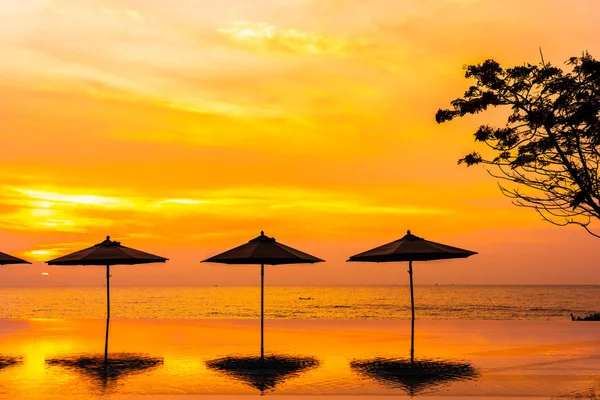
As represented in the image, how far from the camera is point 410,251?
683 inches

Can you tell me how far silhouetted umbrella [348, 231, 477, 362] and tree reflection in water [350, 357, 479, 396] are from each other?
132 inches

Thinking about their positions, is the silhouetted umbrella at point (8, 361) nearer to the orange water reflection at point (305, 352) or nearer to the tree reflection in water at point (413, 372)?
the orange water reflection at point (305, 352)

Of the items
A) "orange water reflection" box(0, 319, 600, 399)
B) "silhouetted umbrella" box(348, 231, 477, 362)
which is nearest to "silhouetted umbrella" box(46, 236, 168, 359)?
"orange water reflection" box(0, 319, 600, 399)

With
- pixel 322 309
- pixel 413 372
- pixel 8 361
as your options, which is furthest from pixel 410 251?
pixel 322 309

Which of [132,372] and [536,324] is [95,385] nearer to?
[132,372]

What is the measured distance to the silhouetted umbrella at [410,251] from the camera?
17391 mm

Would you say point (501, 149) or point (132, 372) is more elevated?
point (501, 149)

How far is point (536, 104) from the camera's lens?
13.9 meters

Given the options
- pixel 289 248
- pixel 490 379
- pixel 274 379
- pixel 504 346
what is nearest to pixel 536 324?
pixel 504 346

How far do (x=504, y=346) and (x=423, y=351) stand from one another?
227 centimetres

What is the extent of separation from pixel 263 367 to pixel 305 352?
270 cm

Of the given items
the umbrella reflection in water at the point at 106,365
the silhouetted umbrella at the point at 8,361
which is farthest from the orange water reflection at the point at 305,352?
the silhouetted umbrella at the point at 8,361

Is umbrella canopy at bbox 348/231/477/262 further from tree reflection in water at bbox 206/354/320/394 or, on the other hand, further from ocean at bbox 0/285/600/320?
ocean at bbox 0/285/600/320

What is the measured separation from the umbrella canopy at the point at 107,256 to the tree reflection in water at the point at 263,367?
492cm
